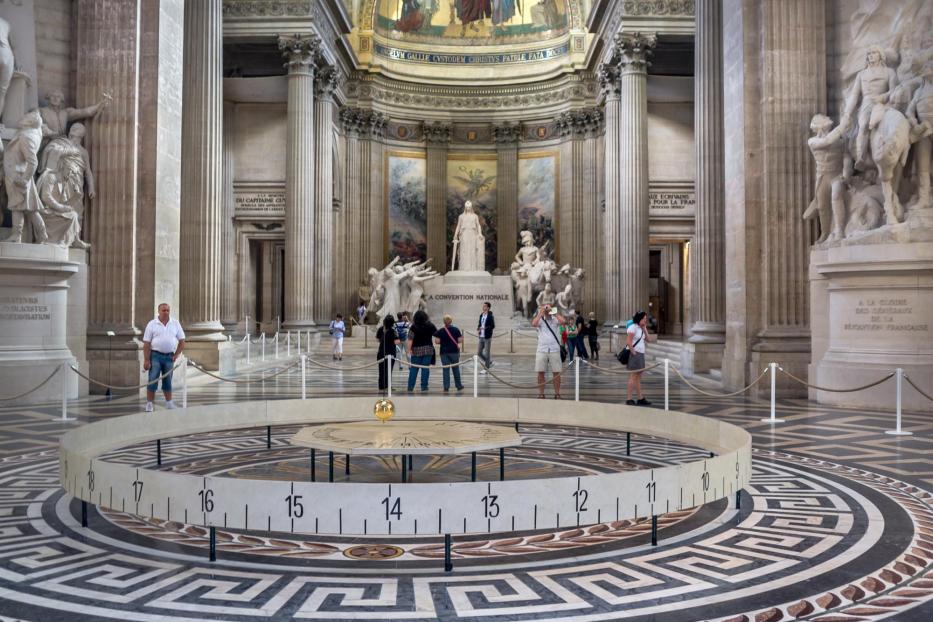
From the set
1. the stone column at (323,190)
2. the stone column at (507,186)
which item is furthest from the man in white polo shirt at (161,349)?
the stone column at (507,186)

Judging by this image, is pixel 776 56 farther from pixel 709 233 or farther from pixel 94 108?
pixel 94 108

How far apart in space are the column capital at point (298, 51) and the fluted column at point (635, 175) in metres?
9.60

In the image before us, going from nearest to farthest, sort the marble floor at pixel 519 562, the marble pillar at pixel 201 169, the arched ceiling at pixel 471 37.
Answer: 1. the marble floor at pixel 519 562
2. the marble pillar at pixel 201 169
3. the arched ceiling at pixel 471 37

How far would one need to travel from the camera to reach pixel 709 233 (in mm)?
16672

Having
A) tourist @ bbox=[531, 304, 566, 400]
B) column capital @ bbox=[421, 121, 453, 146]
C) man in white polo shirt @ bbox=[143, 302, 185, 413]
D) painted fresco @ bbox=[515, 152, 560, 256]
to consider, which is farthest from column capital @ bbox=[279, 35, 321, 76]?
man in white polo shirt @ bbox=[143, 302, 185, 413]

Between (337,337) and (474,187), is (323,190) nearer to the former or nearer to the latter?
(337,337)

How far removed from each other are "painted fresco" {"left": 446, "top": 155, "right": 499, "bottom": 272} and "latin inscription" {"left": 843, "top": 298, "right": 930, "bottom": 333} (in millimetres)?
26442

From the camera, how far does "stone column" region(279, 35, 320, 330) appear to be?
26.0 m

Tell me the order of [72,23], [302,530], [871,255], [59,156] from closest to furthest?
1. [302,530]
2. [871,255]
3. [59,156]
4. [72,23]

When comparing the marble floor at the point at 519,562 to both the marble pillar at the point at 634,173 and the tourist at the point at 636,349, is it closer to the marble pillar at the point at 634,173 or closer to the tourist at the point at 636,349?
the tourist at the point at 636,349

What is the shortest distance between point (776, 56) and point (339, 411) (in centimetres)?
923

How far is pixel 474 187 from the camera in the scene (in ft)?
122

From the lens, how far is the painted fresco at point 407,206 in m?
36.1

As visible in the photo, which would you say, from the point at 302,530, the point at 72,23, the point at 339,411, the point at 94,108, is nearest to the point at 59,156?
the point at 94,108
